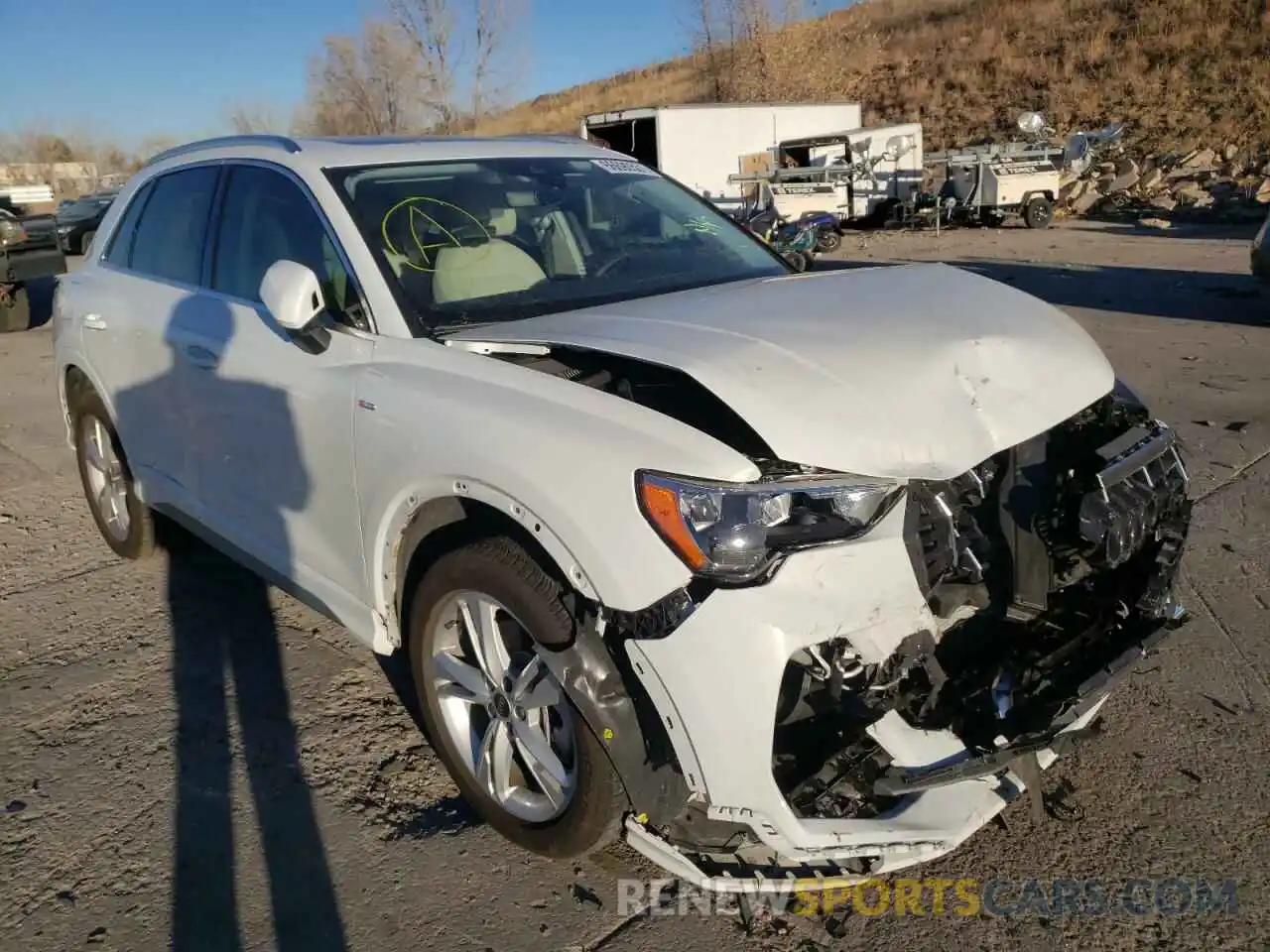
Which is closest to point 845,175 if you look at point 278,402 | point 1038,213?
point 1038,213

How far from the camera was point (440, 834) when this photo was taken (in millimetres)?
2873

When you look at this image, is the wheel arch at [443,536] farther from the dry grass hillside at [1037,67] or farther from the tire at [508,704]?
the dry grass hillside at [1037,67]

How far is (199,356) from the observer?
365 cm

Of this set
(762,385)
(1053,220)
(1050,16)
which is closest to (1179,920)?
(762,385)

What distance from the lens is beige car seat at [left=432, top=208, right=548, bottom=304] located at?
314 cm

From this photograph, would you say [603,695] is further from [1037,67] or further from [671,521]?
[1037,67]

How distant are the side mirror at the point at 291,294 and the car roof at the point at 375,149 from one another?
0.62m

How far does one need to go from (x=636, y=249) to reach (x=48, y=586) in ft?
11.0

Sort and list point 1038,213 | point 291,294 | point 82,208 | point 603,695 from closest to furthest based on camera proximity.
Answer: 1. point 603,695
2. point 291,294
3. point 1038,213
4. point 82,208

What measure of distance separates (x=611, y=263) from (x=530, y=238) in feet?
0.97

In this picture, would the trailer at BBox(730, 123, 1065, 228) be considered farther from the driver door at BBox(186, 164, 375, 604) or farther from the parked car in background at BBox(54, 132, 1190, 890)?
the parked car in background at BBox(54, 132, 1190, 890)

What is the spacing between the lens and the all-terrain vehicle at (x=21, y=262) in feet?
42.6

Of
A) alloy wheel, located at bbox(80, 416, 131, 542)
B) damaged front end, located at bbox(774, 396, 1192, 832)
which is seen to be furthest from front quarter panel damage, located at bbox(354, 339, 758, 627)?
alloy wheel, located at bbox(80, 416, 131, 542)

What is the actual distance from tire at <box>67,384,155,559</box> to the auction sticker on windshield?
2.56m
